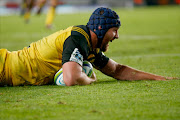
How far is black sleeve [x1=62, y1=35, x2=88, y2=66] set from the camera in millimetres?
3912

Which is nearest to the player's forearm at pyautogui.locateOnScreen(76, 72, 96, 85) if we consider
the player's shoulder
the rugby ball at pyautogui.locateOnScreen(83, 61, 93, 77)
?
the rugby ball at pyautogui.locateOnScreen(83, 61, 93, 77)

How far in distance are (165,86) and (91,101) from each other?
3.22ft

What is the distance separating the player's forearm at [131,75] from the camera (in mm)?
4352

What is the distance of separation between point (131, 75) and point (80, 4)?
3162cm

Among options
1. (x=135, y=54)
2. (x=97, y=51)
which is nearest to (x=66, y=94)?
(x=97, y=51)

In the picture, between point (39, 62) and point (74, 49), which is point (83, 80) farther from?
point (39, 62)

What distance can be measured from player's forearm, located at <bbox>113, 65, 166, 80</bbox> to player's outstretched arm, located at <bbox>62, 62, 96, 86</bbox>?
623 millimetres

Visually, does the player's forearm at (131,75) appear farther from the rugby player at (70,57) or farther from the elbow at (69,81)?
the elbow at (69,81)

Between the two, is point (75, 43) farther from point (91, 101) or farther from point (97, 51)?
point (91, 101)

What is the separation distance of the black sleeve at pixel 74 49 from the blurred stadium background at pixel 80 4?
92.0 feet

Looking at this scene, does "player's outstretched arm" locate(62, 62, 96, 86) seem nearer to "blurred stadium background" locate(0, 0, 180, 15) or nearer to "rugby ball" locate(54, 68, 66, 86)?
"rugby ball" locate(54, 68, 66, 86)

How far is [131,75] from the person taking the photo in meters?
4.46

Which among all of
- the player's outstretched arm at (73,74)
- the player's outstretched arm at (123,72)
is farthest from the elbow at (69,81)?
the player's outstretched arm at (123,72)

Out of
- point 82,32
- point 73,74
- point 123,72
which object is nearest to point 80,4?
point 123,72
